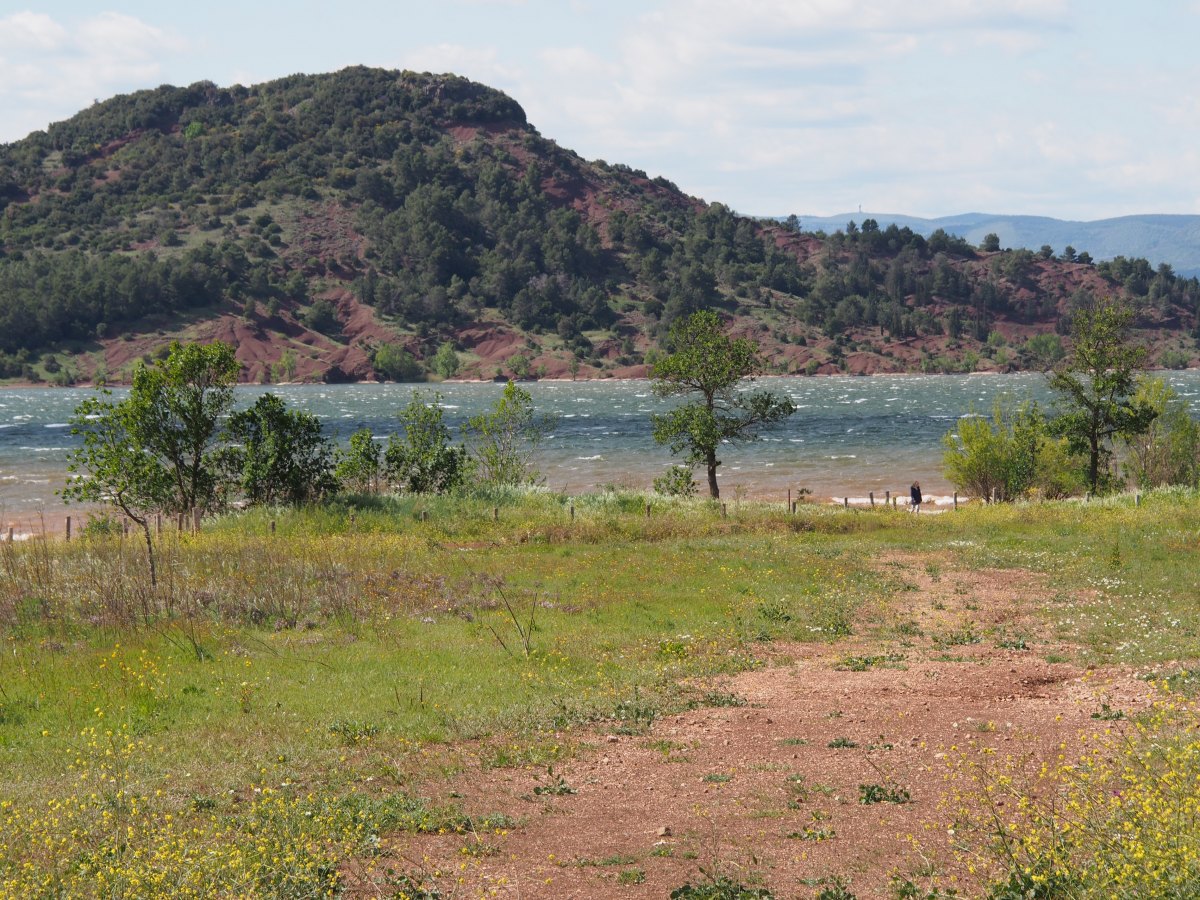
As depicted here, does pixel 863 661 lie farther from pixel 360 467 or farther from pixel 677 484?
pixel 677 484

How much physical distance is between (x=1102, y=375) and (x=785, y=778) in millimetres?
41397

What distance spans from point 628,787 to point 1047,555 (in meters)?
21.0

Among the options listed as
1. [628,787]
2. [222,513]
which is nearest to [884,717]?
[628,787]

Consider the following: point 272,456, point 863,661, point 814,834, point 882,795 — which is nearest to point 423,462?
point 272,456

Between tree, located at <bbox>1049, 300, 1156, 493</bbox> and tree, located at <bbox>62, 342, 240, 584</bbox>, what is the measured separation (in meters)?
34.7

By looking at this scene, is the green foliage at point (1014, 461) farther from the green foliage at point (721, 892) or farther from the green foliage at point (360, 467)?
the green foliage at point (721, 892)

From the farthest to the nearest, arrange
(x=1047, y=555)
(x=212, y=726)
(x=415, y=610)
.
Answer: (x=1047, y=555) < (x=415, y=610) < (x=212, y=726)

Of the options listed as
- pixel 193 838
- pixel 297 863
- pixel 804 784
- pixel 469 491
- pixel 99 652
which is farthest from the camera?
pixel 469 491

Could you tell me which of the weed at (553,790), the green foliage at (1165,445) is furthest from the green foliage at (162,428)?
the green foliage at (1165,445)

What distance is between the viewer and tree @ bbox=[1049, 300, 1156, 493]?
160 ft

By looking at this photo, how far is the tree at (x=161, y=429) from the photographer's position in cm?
3478

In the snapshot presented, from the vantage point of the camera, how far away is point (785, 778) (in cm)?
1307

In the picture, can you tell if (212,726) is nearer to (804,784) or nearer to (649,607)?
(804,784)

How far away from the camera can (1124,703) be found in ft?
50.4
